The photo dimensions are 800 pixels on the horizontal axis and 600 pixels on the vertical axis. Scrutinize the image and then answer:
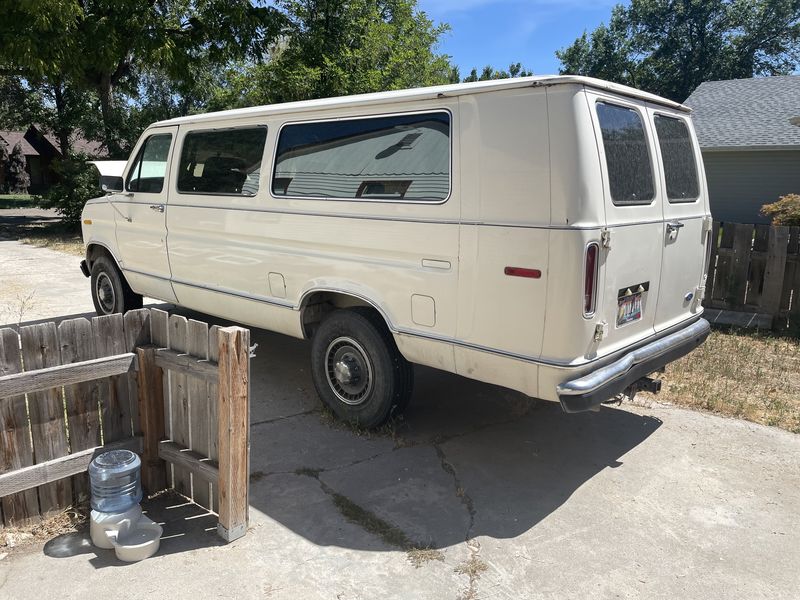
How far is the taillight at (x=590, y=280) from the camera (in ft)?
11.6

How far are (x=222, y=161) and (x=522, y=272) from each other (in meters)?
3.17

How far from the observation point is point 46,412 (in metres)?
3.37

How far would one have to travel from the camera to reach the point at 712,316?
27.6ft

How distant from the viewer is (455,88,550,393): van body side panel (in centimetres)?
357

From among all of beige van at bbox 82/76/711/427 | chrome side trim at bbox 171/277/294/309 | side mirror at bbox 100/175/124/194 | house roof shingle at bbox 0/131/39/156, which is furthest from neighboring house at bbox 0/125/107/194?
beige van at bbox 82/76/711/427

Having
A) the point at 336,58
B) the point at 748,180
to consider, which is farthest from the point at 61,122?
the point at 748,180

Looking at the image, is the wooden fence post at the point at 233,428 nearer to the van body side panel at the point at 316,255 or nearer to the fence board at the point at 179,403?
the fence board at the point at 179,403

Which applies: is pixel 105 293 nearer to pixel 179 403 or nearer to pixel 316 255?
pixel 316 255

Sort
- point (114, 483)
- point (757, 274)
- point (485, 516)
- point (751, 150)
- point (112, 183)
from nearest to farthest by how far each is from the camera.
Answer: point (114, 483) < point (485, 516) < point (112, 183) < point (757, 274) < point (751, 150)

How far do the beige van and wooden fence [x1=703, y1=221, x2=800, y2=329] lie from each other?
3.82 m

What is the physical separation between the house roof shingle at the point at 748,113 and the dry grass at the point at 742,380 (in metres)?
9.58

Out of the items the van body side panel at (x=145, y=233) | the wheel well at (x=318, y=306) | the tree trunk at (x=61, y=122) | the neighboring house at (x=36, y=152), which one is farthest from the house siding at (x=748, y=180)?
the neighboring house at (x=36, y=152)

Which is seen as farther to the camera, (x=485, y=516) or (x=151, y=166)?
(x=151, y=166)

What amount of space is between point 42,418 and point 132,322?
2.24 feet
